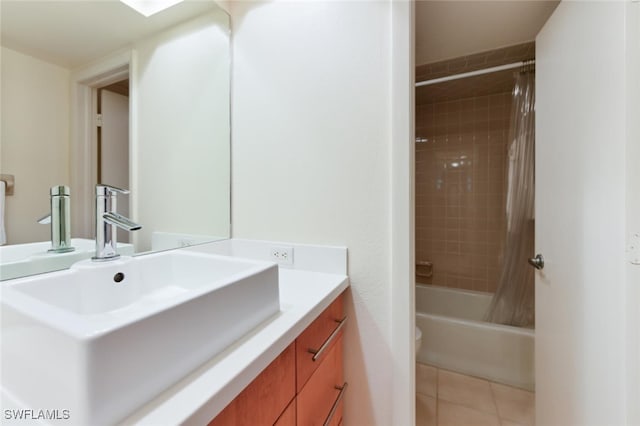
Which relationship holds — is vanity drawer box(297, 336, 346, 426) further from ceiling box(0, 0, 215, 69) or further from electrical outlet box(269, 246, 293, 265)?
ceiling box(0, 0, 215, 69)

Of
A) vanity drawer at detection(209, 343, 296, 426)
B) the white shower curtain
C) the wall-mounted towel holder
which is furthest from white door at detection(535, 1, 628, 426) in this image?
the wall-mounted towel holder

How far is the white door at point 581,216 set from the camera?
2.45 ft

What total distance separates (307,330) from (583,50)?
1273 millimetres

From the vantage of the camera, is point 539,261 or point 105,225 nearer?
point 105,225

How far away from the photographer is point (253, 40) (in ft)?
3.79

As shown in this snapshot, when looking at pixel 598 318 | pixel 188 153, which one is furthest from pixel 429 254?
pixel 188 153

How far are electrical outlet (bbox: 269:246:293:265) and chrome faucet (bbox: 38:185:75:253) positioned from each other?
24.7 inches

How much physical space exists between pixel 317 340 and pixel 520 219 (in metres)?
1.81

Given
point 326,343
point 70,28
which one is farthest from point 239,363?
point 70,28

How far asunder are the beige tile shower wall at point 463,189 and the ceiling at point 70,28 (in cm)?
229

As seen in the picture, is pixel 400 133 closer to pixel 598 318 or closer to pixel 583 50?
pixel 583 50

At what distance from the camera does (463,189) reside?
7.81 feet

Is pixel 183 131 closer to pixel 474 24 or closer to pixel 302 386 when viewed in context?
pixel 302 386

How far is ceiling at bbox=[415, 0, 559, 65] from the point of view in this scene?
124 cm
